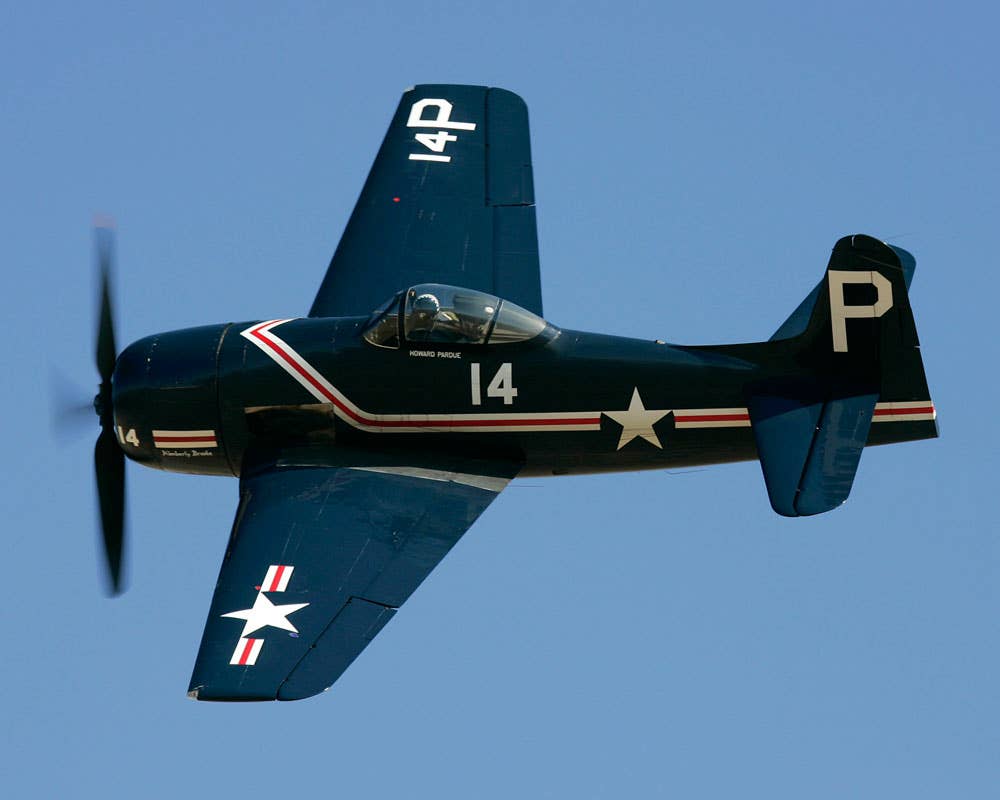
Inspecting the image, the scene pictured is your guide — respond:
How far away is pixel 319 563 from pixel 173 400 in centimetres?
266

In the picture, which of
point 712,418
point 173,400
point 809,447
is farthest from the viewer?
point 173,400

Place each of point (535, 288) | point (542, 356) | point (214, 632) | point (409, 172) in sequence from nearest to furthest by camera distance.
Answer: point (214, 632), point (542, 356), point (535, 288), point (409, 172)

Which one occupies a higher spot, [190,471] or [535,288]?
[535,288]

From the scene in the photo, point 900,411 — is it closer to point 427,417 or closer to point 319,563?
point 427,417

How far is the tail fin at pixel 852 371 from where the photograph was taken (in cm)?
2262

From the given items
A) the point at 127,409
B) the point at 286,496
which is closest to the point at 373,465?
the point at 286,496

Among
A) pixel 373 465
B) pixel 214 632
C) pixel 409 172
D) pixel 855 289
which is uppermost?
pixel 409 172

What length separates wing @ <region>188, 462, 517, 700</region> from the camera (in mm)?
21203

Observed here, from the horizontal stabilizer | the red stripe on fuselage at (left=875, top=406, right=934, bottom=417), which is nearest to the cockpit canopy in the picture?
the horizontal stabilizer

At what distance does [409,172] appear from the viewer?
2752cm

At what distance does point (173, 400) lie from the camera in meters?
24.2

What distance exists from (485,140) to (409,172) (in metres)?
0.97

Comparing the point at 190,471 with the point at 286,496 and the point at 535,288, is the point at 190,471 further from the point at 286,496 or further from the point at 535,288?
the point at 535,288

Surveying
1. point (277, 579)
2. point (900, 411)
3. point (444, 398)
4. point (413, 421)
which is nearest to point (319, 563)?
point (277, 579)
